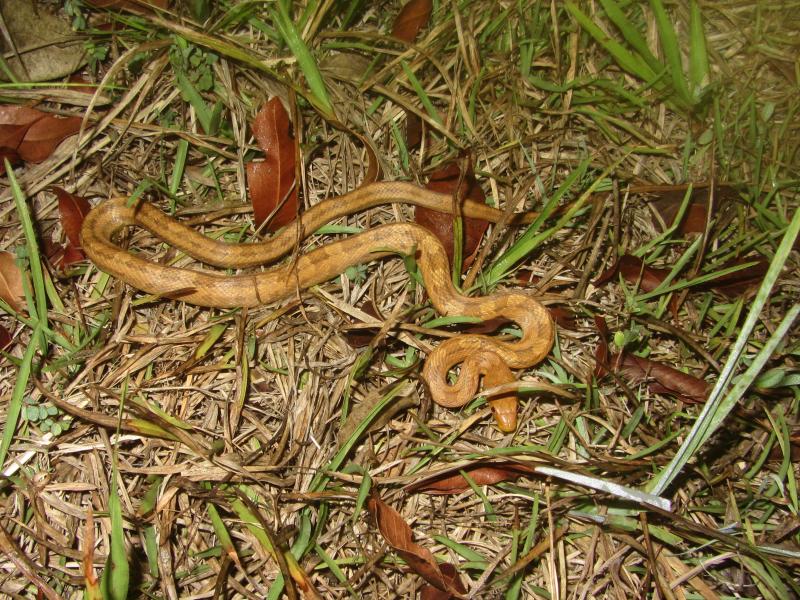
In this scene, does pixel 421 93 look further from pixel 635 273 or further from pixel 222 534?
pixel 222 534

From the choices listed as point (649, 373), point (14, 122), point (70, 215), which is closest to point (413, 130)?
point (649, 373)

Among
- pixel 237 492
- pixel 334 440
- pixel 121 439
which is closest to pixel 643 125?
pixel 334 440

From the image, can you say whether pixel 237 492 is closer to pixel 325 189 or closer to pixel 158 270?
pixel 158 270

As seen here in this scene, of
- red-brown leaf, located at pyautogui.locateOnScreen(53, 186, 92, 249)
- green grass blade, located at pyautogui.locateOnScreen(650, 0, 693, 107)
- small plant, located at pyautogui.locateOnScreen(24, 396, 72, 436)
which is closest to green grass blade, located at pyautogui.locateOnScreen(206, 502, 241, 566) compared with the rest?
small plant, located at pyautogui.locateOnScreen(24, 396, 72, 436)

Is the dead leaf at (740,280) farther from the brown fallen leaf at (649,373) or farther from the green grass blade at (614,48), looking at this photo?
the green grass blade at (614,48)

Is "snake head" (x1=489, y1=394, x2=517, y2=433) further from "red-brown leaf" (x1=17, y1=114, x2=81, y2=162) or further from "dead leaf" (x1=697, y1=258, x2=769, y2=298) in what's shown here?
"red-brown leaf" (x1=17, y1=114, x2=81, y2=162)

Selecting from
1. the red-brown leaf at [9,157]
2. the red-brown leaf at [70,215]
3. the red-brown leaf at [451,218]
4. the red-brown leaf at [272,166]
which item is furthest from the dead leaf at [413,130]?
the red-brown leaf at [9,157]
